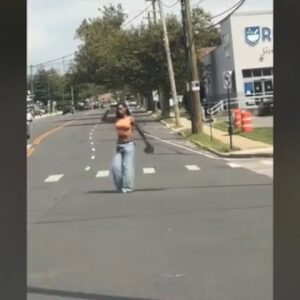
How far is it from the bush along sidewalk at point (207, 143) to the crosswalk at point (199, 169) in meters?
3.76

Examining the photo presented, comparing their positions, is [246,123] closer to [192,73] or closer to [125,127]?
[192,73]

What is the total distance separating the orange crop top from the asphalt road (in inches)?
43.5

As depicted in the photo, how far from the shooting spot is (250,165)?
20.0m

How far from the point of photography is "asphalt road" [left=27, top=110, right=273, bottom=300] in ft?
19.6

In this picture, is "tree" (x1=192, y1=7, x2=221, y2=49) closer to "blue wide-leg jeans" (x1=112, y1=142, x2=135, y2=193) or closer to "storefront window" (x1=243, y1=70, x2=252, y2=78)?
"storefront window" (x1=243, y1=70, x2=252, y2=78)

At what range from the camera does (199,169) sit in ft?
63.1

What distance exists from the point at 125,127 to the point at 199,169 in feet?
21.0

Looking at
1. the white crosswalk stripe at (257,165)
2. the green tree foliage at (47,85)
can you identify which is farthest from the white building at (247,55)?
the green tree foliage at (47,85)

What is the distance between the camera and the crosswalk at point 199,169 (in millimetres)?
18203

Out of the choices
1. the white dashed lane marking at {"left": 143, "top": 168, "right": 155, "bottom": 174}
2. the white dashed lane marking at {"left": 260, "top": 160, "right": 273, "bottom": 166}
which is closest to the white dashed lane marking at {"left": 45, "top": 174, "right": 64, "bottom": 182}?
the white dashed lane marking at {"left": 143, "top": 168, "right": 155, "bottom": 174}

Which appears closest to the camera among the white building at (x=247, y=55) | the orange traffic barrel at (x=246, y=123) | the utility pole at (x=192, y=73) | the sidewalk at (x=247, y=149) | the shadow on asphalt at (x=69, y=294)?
the shadow on asphalt at (x=69, y=294)

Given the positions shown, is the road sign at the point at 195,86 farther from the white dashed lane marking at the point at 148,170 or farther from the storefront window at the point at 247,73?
the storefront window at the point at 247,73

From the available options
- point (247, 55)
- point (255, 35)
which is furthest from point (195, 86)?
point (247, 55)

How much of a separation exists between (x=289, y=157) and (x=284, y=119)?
0.56ft
